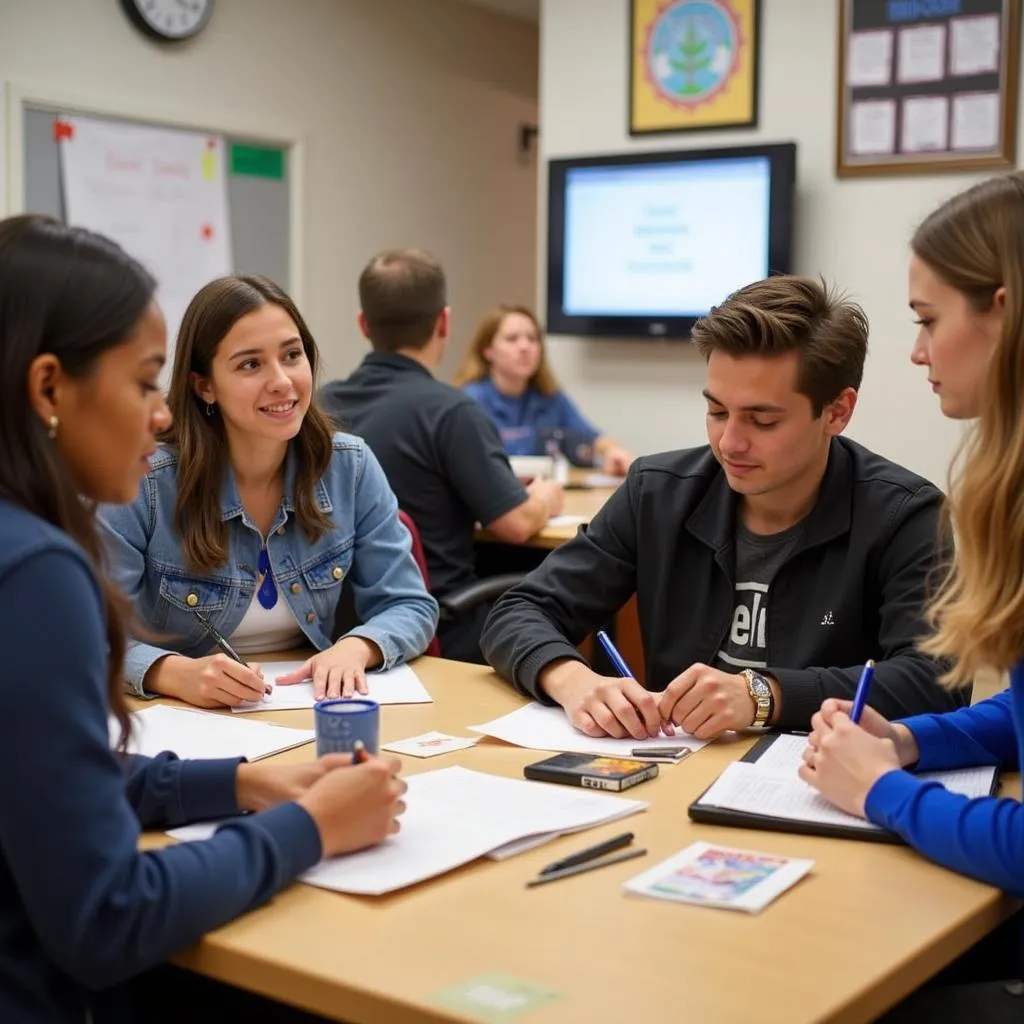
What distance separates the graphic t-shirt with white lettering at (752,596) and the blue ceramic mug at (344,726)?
70cm

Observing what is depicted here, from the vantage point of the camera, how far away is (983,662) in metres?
1.33

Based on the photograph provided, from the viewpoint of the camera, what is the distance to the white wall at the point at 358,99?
4.79 m

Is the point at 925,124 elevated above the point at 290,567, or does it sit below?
above

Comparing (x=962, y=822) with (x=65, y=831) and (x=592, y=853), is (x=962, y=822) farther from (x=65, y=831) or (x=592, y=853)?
(x=65, y=831)

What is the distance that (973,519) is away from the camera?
1.33 meters

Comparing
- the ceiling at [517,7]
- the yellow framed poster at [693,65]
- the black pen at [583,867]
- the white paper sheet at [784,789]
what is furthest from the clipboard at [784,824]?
the ceiling at [517,7]

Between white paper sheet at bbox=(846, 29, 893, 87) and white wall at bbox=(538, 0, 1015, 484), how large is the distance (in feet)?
0.26

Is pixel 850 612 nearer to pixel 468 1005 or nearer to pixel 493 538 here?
pixel 468 1005

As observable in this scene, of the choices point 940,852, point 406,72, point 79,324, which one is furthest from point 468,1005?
point 406,72

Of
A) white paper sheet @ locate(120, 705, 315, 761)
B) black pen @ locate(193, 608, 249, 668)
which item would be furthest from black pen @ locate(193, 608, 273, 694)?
white paper sheet @ locate(120, 705, 315, 761)

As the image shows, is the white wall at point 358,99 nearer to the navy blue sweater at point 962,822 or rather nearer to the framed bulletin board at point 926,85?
the framed bulletin board at point 926,85

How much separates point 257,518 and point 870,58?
3.15m

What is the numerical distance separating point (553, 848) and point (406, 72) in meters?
5.34

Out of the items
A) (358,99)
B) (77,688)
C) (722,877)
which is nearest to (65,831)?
(77,688)
